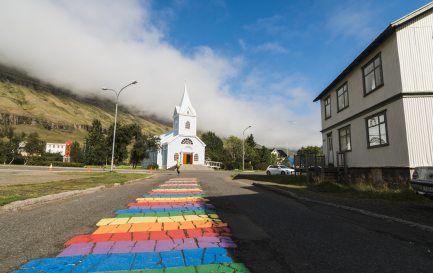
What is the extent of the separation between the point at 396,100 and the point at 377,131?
2212mm

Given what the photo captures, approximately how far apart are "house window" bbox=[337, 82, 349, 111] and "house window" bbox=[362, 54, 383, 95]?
2.41 m

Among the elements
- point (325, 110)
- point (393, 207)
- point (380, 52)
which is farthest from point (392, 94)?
point (325, 110)

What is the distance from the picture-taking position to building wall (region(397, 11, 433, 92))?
1235 centimetres

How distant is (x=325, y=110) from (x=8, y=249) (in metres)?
22.8

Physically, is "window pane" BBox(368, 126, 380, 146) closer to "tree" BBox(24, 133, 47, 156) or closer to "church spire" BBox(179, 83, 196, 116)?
"church spire" BBox(179, 83, 196, 116)

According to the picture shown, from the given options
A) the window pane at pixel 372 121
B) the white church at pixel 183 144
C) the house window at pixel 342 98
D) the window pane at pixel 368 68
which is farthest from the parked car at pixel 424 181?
the white church at pixel 183 144

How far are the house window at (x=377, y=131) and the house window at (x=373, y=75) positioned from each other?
5.06 ft

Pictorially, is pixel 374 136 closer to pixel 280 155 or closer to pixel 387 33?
pixel 387 33

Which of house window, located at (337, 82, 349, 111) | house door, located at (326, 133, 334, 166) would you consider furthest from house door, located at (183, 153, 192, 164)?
house window, located at (337, 82, 349, 111)

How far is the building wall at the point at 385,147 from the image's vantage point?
12281 mm

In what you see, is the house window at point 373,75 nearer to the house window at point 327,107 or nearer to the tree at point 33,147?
the house window at point 327,107

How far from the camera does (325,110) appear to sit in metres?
22.8

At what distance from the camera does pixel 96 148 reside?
6562cm

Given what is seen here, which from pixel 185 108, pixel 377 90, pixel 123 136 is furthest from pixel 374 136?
pixel 123 136
